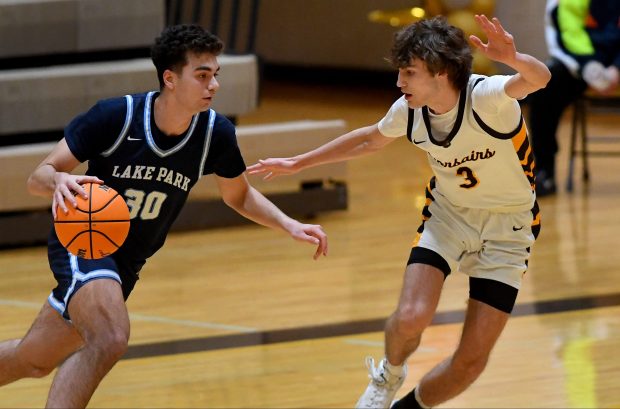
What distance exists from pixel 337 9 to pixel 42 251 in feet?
23.3

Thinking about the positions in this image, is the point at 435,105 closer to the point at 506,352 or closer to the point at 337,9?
the point at 506,352

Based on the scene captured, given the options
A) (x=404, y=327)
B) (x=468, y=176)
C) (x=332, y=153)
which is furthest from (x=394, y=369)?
(x=332, y=153)

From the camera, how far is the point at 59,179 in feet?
14.5

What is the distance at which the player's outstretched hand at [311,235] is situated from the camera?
4.86m

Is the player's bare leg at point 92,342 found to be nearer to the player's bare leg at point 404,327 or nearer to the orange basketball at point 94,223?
the orange basketball at point 94,223

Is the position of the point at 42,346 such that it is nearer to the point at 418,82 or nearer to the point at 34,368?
the point at 34,368

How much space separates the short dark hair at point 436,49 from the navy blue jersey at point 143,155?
29.0 inches

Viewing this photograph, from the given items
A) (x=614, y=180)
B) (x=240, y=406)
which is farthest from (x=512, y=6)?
(x=240, y=406)

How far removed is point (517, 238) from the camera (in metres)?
5.05

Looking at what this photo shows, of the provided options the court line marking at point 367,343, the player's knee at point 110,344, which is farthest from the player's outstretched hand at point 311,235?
the court line marking at point 367,343

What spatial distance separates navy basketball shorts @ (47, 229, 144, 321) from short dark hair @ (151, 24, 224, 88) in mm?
698

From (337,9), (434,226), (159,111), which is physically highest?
(159,111)

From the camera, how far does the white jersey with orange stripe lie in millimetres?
4840

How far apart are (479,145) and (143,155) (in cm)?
127
